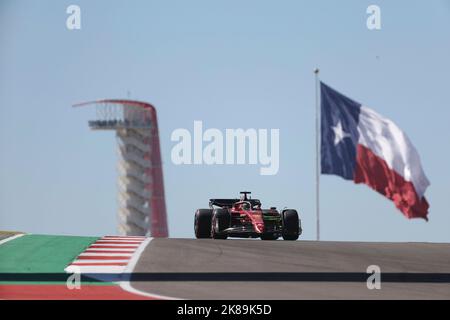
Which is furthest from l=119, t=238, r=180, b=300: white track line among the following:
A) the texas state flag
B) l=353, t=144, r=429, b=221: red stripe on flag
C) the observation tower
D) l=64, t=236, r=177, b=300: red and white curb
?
the observation tower

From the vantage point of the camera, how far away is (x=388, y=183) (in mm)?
32906

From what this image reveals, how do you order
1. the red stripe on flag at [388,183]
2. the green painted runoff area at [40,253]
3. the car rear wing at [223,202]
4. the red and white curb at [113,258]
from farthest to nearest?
1. the red stripe on flag at [388,183]
2. the car rear wing at [223,202]
3. the green painted runoff area at [40,253]
4. the red and white curb at [113,258]

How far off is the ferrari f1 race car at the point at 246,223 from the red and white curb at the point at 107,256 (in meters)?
2.46

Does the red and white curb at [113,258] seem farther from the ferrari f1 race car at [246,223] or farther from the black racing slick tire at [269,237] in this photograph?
the black racing slick tire at [269,237]

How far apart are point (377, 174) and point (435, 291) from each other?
14185 mm

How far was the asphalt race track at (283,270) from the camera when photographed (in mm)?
18469

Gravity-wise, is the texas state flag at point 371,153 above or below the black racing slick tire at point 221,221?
above

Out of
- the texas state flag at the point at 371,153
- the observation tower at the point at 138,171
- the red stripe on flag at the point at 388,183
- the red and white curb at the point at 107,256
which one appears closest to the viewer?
the red and white curb at the point at 107,256

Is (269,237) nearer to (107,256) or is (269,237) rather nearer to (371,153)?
(371,153)

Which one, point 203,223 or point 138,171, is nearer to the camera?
point 203,223

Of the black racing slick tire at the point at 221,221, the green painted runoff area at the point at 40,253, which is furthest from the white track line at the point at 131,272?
the black racing slick tire at the point at 221,221

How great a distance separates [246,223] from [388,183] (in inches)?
250

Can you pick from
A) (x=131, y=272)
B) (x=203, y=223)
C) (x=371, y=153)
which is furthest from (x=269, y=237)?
(x=131, y=272)

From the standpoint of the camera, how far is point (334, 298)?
17.5 m
